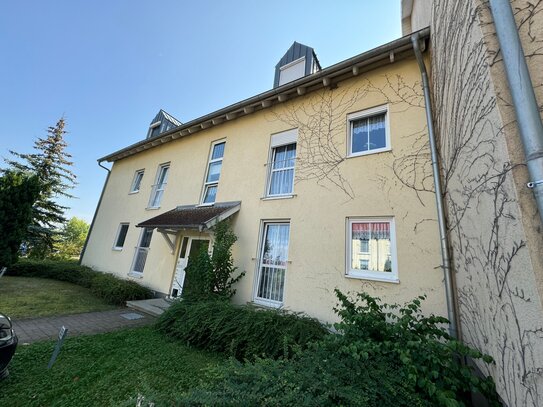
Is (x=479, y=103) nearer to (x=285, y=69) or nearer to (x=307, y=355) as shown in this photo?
(x=307, y=355)

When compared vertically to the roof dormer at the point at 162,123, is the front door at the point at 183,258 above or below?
below

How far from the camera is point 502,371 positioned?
6.23ft

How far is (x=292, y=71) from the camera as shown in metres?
8.88

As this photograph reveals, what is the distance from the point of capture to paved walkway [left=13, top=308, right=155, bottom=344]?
4.80m

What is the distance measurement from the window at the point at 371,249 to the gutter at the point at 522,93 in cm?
363

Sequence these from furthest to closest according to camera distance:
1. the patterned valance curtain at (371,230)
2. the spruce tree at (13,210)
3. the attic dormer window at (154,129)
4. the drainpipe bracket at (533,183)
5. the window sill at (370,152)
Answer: the attic dormer window at (154,129), the spruce tree at (13,210), the window sill at (370,152), the patterned valance curtain at (371,230), the drainpipe bracket at (533,183)

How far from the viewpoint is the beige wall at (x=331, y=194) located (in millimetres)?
4582

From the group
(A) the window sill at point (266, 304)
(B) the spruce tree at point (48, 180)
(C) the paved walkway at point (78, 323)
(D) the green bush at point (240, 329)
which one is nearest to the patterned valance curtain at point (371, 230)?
(D) the green bush at point (240, 329)

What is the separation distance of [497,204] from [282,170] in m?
5.60

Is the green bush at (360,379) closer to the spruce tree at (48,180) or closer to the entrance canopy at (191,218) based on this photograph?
the entrance canopy at (191,218)

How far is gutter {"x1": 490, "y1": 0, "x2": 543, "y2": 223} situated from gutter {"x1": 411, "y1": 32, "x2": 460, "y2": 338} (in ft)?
10.2

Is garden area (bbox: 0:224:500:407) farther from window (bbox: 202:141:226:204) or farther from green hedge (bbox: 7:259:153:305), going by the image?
window (bbox: 202:141:226:204)

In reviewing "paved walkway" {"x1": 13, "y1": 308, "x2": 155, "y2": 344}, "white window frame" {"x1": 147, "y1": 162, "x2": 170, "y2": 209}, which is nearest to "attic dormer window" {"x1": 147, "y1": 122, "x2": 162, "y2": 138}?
"white window frame" {"x1": 147, "y1": 162, "x2": 170, "y2": 209}

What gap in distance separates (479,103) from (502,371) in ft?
7.94
